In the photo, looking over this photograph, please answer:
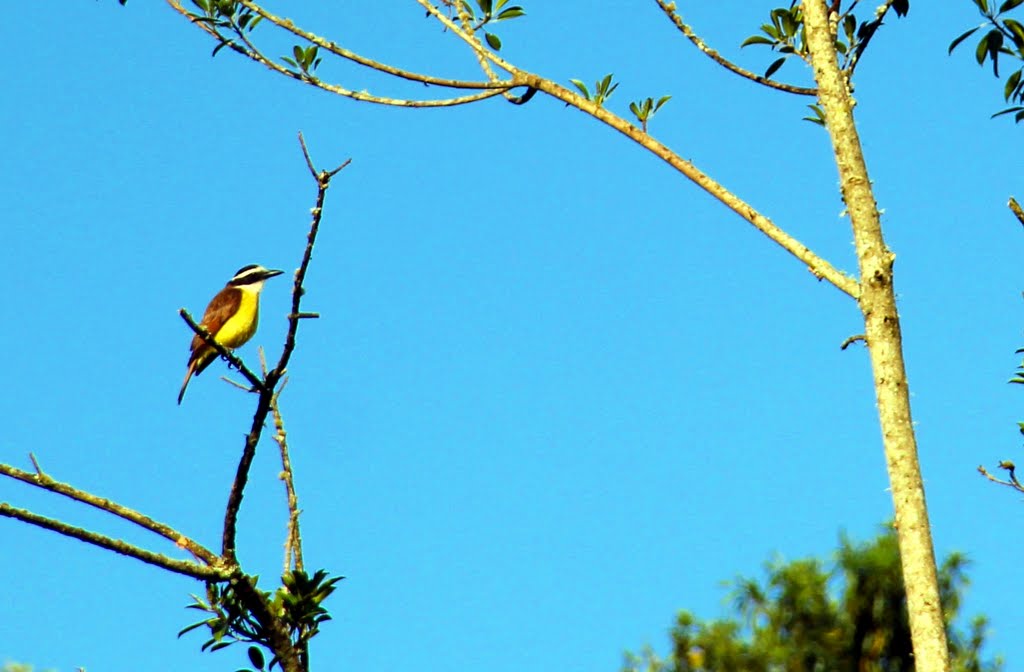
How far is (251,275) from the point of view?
38.2ft

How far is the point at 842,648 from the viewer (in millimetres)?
14438

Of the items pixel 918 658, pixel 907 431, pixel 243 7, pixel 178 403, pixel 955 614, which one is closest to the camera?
pixel 918 658

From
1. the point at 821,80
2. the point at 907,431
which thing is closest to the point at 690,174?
the point at 821,80

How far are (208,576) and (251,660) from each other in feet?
1.36

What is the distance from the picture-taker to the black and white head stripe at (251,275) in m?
11.6

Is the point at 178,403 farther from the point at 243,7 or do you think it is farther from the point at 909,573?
the point at 909,573

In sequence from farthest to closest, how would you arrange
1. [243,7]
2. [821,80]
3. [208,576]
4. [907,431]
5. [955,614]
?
[955,614]
[243,7]
[821,80]
[208,576]
[907,431]

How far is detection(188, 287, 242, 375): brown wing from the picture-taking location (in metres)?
11.1

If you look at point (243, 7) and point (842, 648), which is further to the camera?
point (842, 648)

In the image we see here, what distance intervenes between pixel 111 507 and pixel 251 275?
24.2 feet

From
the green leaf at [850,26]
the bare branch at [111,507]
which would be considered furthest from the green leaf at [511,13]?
the bare branch at [111,507]

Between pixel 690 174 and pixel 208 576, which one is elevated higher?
pixel 690 174

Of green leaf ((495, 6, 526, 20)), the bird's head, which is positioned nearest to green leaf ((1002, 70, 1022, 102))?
green leaf ((495, 6, 526, 20))

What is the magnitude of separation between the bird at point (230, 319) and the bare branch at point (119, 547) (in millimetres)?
6645
